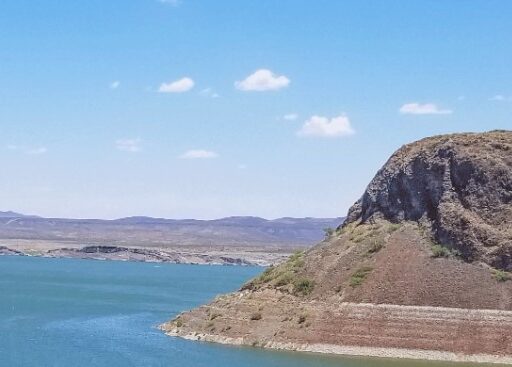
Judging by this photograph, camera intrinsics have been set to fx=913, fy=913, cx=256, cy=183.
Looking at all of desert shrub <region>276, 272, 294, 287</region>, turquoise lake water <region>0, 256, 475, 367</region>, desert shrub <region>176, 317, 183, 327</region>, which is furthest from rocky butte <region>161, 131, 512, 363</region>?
turquoise lake water <region>0, 256, 475, 367</region>

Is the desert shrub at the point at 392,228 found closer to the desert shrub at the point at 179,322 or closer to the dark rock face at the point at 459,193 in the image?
the dark rock face at the point at 459,193

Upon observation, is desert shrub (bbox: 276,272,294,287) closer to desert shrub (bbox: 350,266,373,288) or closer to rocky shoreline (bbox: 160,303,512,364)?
desert shrub (bbox: 350,266,373,288)

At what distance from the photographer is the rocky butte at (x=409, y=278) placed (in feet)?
246

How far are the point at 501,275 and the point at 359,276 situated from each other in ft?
41.2

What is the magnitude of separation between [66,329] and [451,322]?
130ft

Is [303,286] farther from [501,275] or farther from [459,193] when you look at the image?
[501,275]

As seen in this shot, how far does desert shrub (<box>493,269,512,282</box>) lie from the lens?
257ft

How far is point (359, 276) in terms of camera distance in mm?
83062

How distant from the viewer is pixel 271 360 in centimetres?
7206

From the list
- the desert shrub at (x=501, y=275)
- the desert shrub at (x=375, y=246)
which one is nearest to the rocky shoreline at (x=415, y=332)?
the desert shrub at (x=501, y=275)

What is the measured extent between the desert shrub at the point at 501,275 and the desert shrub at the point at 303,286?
16.7m

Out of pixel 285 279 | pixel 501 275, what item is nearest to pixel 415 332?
pixel 501 275

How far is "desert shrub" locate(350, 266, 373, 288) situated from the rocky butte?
105 mm

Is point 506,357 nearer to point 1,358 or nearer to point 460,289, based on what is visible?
point 460,289
